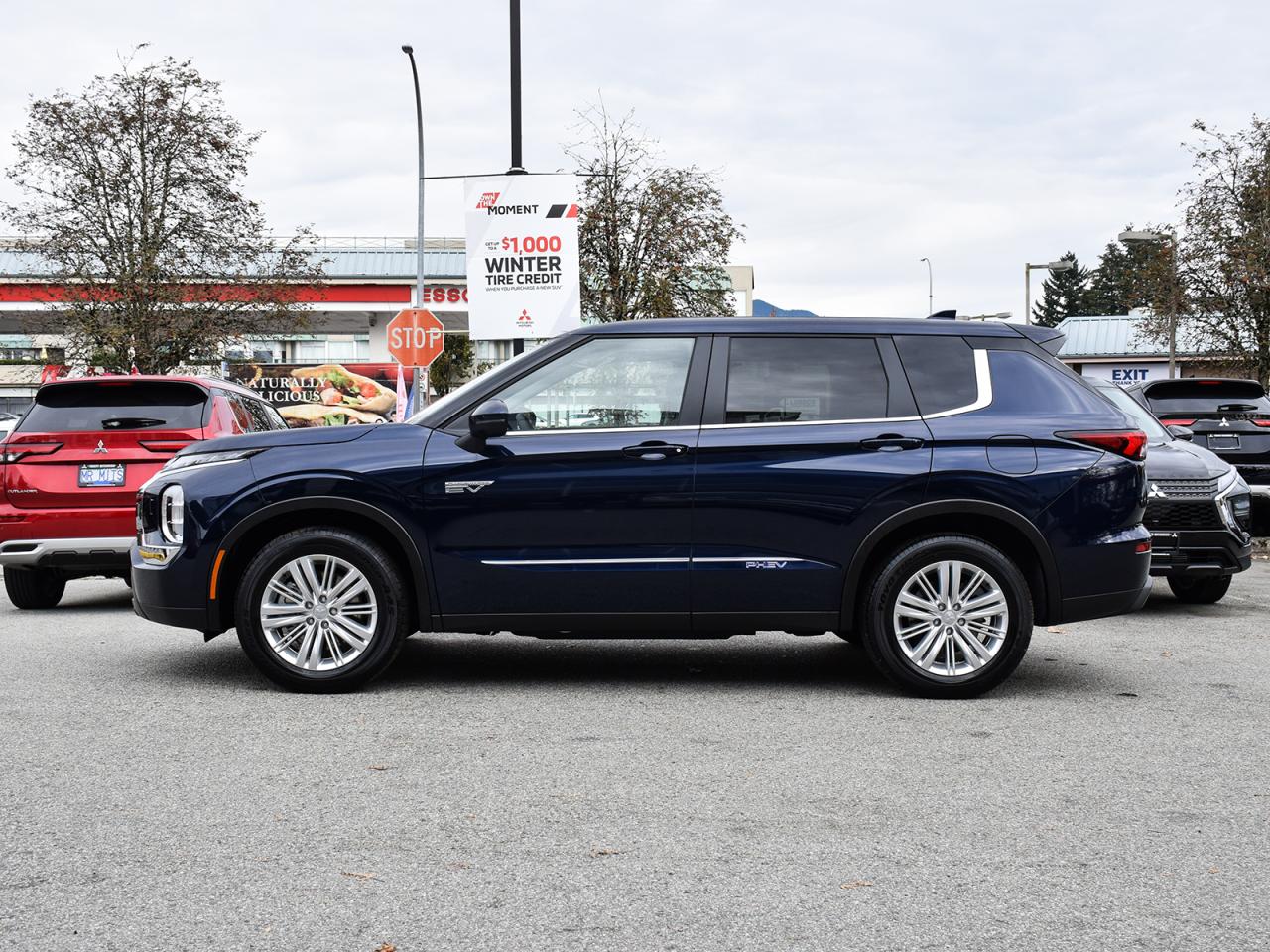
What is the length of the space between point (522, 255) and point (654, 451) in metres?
13.7

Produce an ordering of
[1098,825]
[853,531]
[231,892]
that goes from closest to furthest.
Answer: [231,892] < [1098,825] < [853,531]

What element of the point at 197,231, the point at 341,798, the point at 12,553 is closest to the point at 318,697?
the point at 341,798

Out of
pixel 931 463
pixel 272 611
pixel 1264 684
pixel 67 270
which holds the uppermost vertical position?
pixel 67 270

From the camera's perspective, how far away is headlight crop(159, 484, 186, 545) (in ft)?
21.5

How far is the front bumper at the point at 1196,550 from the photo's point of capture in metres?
9.36

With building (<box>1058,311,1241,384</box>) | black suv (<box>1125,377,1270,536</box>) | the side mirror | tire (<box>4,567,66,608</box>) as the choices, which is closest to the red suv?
tire (<box>4,567,66,608</box>)

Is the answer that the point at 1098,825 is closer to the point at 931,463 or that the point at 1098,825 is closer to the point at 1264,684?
the point at 931,463

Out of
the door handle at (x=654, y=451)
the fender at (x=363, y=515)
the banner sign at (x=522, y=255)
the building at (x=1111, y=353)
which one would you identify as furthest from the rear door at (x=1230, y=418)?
the building at (x=1111, y=353)

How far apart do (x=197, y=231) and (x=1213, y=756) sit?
2434cm

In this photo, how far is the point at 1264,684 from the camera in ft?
22.5

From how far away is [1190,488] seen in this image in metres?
9.47

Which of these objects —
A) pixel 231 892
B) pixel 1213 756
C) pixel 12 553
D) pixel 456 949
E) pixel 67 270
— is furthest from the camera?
pixel 67 270

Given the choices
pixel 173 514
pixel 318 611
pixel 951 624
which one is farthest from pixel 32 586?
pixel 951 624

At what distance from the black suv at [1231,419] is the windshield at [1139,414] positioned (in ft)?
8.77
